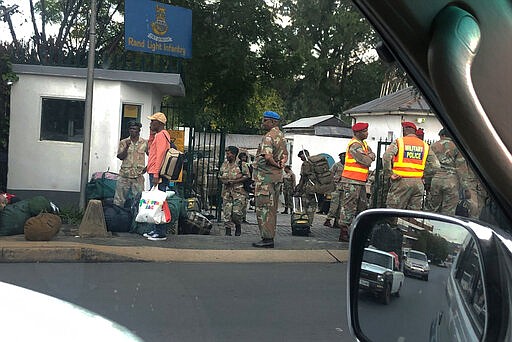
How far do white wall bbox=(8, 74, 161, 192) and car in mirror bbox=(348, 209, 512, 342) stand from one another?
897cm

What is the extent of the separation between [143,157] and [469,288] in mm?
7250

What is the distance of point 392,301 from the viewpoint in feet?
4.28

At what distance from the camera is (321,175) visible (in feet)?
33.8

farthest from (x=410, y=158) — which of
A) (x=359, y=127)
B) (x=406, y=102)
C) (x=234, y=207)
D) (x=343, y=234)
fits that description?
(x=406, y=102)

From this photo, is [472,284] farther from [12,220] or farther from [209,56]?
[209,56]

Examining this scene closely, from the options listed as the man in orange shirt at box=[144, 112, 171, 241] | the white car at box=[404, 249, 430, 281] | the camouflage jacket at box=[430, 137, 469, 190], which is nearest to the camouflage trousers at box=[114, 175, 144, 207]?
the man in orange shirt at box=[144, 112, 171, 241]

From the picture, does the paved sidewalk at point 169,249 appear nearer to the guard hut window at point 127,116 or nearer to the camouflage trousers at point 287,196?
the guard hut window at point 127,116

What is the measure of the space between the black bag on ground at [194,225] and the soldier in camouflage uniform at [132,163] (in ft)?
2.75

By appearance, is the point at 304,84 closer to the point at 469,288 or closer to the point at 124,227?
the point at 469,288

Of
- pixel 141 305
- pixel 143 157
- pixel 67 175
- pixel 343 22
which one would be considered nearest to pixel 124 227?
pixel 143 157

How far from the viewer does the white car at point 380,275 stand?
4.24ft

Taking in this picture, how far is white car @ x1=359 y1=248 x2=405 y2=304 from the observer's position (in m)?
1.29

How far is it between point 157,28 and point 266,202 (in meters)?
4.44

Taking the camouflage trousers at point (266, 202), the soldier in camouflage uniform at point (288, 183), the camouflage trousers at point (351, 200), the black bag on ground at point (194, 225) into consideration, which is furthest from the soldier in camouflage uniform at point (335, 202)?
the camouflage trousers at point (266, 202)
